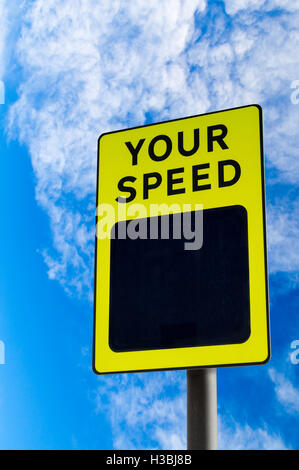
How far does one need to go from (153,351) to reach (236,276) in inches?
14.6

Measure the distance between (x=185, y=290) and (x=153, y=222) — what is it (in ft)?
0.98

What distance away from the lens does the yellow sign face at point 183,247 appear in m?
2.20

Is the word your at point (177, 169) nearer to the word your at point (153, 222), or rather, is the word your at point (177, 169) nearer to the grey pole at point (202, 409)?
the word your at point (153, 222)

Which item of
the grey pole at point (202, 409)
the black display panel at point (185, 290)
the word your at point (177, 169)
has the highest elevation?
the word your at point (177, 169)

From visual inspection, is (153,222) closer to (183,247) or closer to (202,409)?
(183,247)

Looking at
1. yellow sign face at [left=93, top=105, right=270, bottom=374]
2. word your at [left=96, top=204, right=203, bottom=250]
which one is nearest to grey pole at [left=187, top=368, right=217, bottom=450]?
yellow sign face at [left=93, top=105, right=270, bottom=374]

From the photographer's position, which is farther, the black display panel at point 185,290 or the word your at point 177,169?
the word your at point 177,169

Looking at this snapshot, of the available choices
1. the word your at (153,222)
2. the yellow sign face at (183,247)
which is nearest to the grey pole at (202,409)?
the yellow sign face at (183,247)

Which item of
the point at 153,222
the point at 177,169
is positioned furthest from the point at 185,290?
the point at 177,169

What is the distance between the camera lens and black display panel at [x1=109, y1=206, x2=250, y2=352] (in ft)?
7.23

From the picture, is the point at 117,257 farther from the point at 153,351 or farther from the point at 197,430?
the point at 197,430

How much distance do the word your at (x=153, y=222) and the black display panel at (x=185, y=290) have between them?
16 millimetres

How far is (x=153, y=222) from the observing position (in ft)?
7.96

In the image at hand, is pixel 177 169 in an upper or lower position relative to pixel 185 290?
upper
